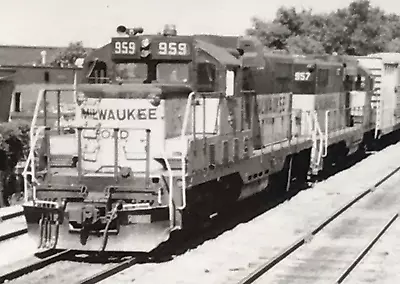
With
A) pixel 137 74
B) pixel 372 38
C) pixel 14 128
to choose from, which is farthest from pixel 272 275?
pixel 372 38

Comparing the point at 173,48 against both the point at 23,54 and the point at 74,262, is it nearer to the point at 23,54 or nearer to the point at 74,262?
the point at 74,262

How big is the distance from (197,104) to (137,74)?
3.46 feet

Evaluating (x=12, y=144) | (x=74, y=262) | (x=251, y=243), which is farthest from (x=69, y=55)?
(x=74, y=262)

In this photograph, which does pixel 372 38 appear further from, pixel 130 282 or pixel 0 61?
pixel 130 282

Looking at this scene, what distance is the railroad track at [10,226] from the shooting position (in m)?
12.1

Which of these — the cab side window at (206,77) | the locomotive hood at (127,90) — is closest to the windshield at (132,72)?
the locomotive hood at (127,90)

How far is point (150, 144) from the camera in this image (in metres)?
10.5

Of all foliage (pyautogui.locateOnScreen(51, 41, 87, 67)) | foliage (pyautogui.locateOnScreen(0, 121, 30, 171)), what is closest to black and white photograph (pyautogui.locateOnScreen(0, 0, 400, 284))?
foliage (pyautogui.locateOnScreen(0, 121, 30, 171))

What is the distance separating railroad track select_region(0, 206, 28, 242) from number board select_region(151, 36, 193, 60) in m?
3.87

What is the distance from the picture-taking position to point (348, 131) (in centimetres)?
2136

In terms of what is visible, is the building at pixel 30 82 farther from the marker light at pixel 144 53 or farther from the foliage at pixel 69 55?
the marker light at pixel 144 53

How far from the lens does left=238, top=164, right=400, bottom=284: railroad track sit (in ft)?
31.8

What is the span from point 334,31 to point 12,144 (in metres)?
47.0

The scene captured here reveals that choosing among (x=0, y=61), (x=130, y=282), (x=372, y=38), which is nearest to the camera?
(x=130, y=282)
